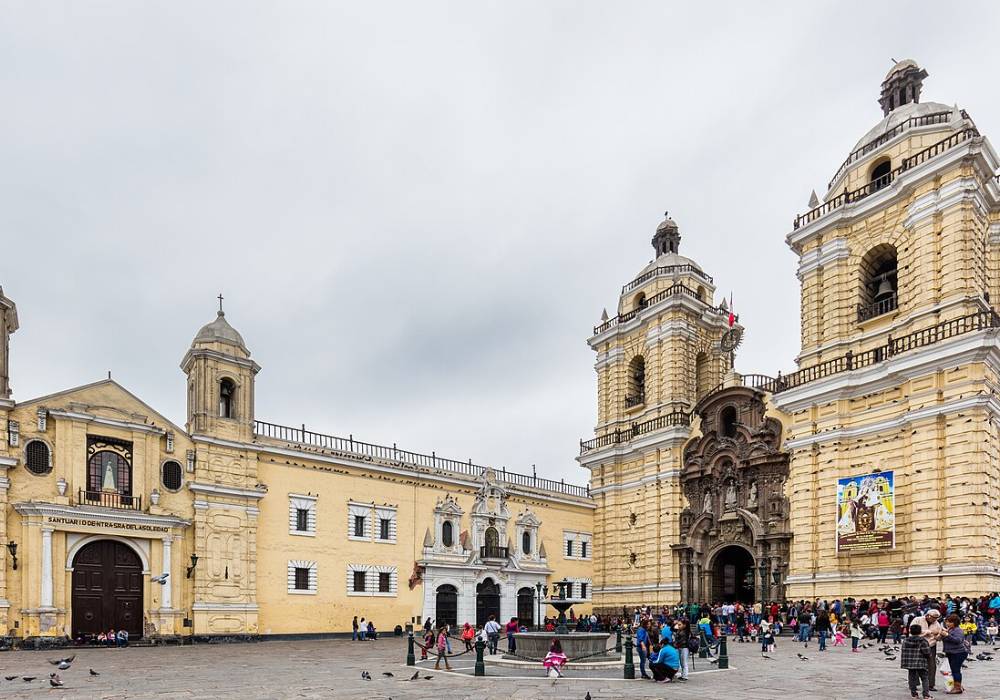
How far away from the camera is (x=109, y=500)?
30016 millimetres

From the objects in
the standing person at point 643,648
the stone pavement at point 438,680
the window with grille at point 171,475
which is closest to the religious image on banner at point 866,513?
the stone pavement at point 438,680

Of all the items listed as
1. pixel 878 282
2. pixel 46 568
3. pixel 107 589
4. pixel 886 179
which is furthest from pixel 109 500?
pixel 886 179

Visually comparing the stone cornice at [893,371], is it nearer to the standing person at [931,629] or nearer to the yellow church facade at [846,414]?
the yellow church facade at [846,414]

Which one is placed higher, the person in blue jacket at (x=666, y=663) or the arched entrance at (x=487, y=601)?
the person in blue jacket at (x=666, y=663)

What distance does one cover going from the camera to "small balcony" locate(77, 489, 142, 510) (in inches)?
1160

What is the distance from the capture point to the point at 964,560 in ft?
85.6

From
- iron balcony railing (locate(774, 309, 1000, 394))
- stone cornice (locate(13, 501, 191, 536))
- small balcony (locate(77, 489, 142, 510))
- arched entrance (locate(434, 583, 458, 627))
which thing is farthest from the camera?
arched entrance (locate(434, 583, 458, 627))

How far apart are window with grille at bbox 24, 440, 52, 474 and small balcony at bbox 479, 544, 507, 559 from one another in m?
20.2

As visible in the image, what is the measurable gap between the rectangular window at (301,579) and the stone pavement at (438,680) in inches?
423

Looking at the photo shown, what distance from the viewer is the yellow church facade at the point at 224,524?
2850 centimetres

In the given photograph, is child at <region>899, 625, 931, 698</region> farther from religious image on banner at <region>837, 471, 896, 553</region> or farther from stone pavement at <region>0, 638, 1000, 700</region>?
religious image on banner at <region>837, 471, 896, 553</region>

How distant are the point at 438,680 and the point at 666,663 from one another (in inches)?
188

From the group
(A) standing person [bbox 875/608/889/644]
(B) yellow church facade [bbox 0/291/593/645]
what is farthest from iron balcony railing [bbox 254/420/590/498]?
(A) standing person [bbox 875/608/889/644]

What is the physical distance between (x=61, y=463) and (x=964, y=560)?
103 ft
